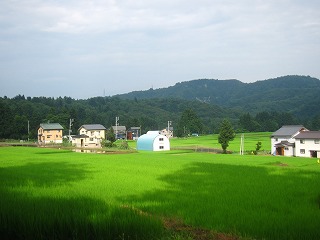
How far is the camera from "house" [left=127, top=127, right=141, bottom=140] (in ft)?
313

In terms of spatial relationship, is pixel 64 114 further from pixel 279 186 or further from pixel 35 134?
pixel 279 186

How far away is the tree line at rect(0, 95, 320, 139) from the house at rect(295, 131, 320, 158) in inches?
2058

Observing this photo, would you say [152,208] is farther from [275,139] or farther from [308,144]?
[275,139]

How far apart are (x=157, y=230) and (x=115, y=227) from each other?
0.86 metres

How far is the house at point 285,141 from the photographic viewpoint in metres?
40.5

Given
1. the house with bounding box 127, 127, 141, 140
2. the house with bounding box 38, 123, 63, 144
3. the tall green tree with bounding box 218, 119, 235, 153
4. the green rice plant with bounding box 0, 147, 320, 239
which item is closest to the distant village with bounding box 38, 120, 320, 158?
the house with bounding box 38, 123, 63, 144

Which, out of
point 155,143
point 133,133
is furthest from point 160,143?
point 133,133

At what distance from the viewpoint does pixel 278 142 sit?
4284 centimetres

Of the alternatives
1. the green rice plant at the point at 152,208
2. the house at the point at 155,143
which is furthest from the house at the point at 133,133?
the green rice plant at the point at 152,208

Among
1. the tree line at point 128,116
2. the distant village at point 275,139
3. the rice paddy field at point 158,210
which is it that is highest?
the tree line at point 128,116

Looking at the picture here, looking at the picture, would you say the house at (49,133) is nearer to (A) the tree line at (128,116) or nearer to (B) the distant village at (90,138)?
(B) the distant village at (90,138)

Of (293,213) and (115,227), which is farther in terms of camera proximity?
(293,213)

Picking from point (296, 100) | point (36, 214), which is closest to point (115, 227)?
point (36, 214)

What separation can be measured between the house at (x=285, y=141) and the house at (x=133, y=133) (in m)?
56.1
